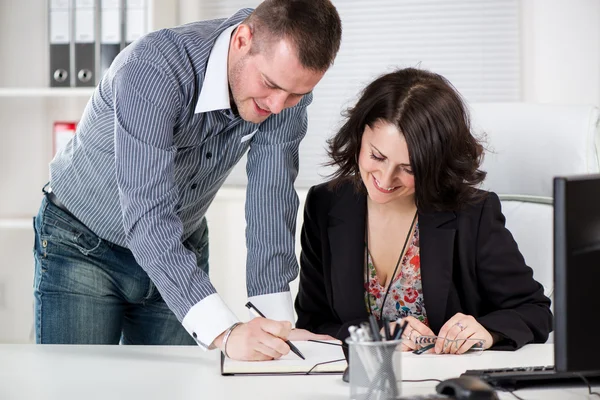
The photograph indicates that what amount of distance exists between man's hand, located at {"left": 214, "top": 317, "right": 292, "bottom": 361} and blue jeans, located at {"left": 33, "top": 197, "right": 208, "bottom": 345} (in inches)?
19.2

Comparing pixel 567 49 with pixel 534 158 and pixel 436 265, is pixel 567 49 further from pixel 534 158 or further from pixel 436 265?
pixel 436 265

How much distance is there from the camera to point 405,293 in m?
1.72

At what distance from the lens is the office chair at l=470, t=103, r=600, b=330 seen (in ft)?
6.05

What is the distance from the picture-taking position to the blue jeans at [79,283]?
1.69 metres

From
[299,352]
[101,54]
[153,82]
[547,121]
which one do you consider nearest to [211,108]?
[153,82]

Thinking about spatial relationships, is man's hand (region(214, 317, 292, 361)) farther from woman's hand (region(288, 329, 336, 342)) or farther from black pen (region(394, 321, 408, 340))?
black pen (region(394, 321, 408, 340))

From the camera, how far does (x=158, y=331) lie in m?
1.86

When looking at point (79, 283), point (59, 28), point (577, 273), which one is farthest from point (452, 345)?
point (59, 28)

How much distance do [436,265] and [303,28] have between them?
640 mm

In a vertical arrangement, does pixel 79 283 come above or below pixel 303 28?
below

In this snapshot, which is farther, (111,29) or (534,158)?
(111,29)

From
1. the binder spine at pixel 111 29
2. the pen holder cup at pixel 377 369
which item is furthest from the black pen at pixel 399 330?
the binder spine at pixel 111 29

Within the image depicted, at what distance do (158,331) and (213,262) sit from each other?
107 cm

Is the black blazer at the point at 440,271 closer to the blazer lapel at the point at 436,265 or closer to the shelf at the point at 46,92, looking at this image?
the blazer lapel at the point at 436,265
